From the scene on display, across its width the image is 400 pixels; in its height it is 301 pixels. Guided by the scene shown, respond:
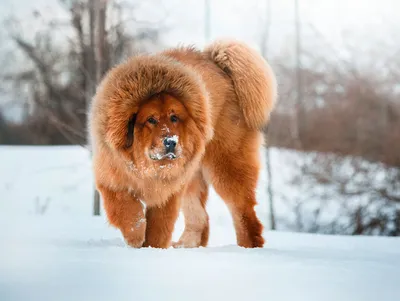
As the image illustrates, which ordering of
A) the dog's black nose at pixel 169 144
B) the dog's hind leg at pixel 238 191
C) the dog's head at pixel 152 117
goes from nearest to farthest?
the dog's black nose at pixel 169 144
the dog's head at pixel 152 117
the dog's hind leg at pixel 238 191

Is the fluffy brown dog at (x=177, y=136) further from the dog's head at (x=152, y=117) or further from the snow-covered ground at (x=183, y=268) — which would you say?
the snow-covered ground at (x=183, y=268)

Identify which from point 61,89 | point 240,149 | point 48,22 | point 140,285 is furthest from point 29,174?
point 140,285

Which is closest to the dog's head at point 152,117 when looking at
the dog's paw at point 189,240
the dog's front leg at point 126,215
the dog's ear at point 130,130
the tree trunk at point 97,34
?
the dog's ear at point 130,130

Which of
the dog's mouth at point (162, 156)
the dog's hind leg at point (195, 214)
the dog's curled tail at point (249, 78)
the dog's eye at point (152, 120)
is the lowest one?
the dog's hind leg at point (195, 214)

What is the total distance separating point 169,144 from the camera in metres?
2.58

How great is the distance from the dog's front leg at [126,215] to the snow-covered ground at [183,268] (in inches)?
4.0

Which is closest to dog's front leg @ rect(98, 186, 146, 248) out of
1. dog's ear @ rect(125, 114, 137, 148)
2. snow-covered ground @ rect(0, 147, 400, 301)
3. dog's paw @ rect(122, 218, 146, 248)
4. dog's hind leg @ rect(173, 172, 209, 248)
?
dog's paw @ rect(122, 218, 146, 248)

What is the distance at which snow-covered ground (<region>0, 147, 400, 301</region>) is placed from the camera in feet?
6.30

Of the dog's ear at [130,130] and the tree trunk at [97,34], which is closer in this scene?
the dog's ear at [130,130]

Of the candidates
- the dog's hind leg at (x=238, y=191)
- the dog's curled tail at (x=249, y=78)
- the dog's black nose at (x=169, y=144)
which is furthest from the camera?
the dog's curled tail at (x=249, y=78)

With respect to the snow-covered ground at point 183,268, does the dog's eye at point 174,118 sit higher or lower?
higher

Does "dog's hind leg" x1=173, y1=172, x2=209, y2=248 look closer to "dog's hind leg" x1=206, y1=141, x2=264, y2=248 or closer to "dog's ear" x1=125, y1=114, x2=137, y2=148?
"dog's hind leg" x1=206, y1=141, x2=264, y2=248

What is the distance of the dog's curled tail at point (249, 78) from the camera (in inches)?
130

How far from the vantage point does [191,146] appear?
2887 mm
